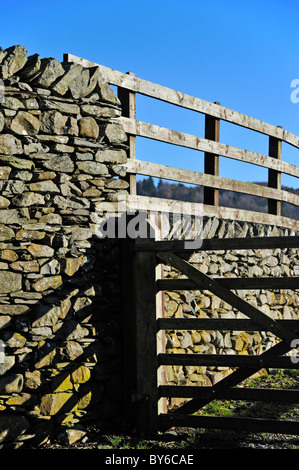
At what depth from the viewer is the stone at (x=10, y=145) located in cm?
532

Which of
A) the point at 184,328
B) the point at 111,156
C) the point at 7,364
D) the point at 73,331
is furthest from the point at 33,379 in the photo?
the point at 111,156

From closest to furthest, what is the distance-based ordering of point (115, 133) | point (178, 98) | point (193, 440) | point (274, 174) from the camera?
point (193, 440)
point (115, 133)
point (178, 98)
point (274, 174)

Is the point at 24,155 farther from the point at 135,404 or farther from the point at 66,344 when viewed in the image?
the point at 135,404

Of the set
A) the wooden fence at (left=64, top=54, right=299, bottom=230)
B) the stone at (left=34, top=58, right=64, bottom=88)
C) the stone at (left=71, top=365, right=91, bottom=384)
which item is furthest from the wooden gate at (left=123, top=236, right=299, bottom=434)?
the stone at (left=34, top=58, right=64, bottom=88)

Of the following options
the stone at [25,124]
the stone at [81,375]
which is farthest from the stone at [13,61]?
the stone at [81,375]

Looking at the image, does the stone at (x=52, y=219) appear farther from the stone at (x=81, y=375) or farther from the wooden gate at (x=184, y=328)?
the stone at (x=81, y=375)

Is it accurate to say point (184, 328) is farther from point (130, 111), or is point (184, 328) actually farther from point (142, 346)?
point (130, 111)

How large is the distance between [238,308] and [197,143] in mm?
2890

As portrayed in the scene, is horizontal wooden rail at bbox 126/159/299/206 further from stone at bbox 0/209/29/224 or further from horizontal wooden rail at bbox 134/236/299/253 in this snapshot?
stone at bbox 0/209/29/224

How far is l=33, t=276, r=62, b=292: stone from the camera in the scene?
5379mm

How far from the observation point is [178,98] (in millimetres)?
7043

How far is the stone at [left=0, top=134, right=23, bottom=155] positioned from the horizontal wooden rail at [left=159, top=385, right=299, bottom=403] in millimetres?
2548

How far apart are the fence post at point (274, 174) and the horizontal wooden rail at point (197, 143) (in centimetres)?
11
